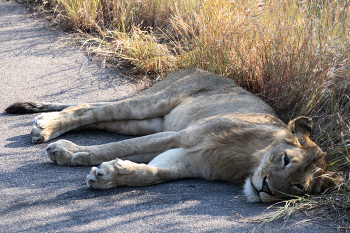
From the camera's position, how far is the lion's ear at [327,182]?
9.07 ft

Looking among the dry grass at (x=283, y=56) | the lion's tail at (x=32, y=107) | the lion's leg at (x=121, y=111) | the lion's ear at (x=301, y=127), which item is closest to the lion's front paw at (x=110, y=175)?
the lion's leg at (x=121, y=111)

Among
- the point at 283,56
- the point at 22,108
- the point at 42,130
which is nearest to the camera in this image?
the point at 42,130

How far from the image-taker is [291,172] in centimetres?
261

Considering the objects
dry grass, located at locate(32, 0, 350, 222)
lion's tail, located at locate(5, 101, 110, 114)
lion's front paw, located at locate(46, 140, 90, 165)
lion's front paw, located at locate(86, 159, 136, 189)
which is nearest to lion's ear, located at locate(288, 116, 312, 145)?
dry grass, located at locate(32, 0, 350, 222)

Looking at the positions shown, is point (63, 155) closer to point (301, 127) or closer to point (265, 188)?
point (265, 188)

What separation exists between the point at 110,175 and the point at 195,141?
0.80 metres

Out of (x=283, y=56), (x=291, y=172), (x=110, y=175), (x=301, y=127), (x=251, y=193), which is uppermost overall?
(x=283, y=56)

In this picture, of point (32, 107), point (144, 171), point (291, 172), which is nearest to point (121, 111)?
point (32, 107)

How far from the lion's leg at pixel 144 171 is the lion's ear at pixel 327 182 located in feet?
3.17

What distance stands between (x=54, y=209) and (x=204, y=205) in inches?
41.4

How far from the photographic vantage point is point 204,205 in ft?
8.87

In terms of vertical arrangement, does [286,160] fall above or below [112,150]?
above

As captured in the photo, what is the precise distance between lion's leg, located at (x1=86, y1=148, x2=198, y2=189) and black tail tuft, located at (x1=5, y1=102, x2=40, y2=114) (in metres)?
1.71

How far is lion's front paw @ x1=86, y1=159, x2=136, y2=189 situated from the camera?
2.77 m
